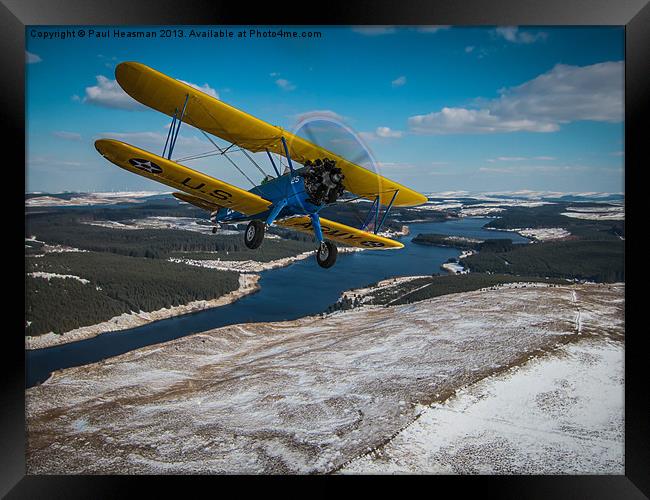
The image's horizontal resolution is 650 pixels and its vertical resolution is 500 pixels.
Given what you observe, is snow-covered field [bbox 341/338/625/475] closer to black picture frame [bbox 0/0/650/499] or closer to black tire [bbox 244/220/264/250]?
black picture frame [bbox 0/0/650/499]

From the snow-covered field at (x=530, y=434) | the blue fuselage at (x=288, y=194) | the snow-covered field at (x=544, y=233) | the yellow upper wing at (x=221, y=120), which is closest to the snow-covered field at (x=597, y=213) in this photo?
the snow-covered field at (x=544, y=233)

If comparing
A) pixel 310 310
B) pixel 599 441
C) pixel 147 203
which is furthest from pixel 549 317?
pixel 147 203

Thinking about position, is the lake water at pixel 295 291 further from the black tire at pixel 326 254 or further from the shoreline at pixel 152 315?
the black tire at pixel 326 254

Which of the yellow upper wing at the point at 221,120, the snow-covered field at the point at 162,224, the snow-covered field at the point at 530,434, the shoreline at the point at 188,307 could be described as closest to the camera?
the yellow upper wing at the point at 221,120

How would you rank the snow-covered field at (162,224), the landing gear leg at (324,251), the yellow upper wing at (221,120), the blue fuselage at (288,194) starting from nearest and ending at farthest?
the yellow upper wing at (221,120) < the blue fuselage at (288,194) < the landing gear leg at (324,251) < the snow-covered field at (162,224)

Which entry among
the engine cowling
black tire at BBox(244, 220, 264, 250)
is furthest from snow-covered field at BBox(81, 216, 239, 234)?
the engine cowling

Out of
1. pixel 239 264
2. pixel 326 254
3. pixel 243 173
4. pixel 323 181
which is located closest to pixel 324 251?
pixel 326 254
